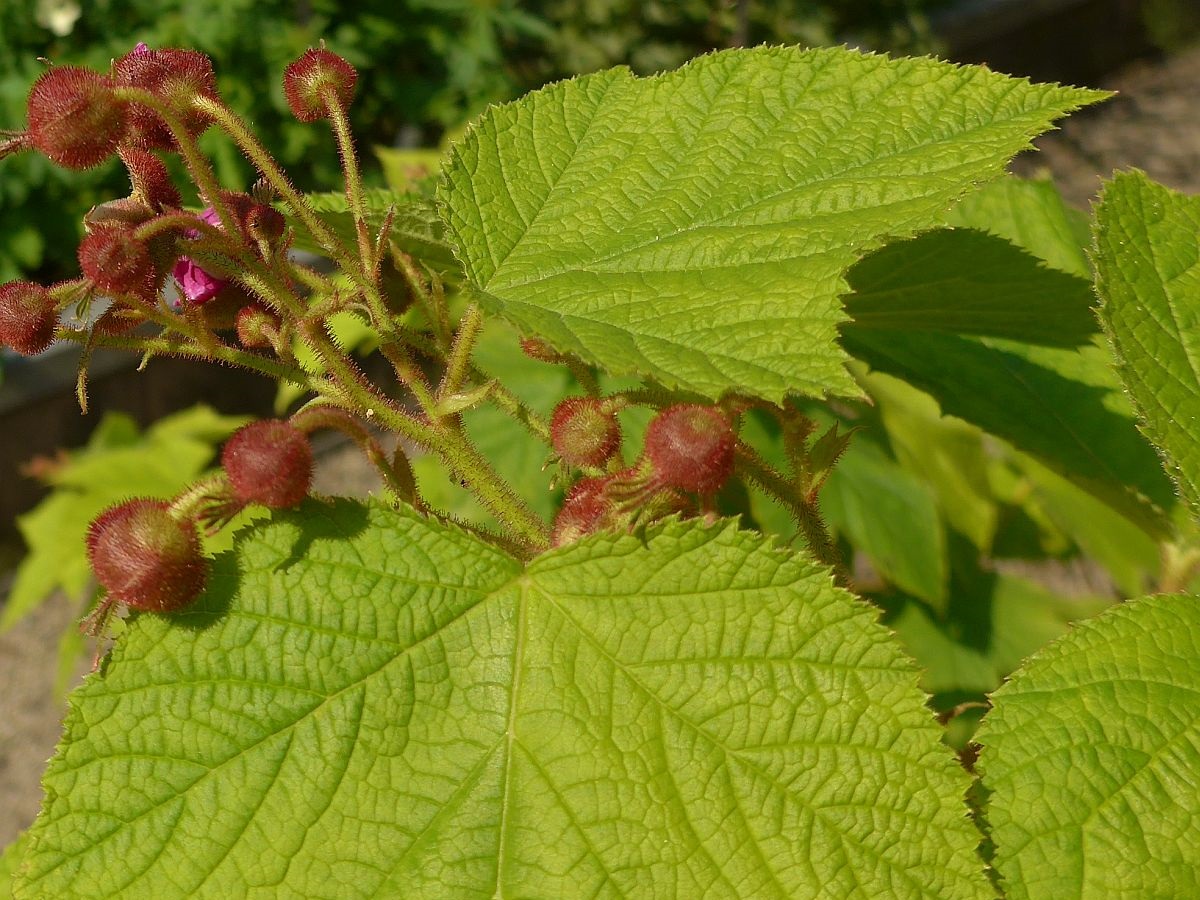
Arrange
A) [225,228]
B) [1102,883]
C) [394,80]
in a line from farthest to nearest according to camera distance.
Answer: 1. [394,80]
2. [225,228]
3. [1102,883]

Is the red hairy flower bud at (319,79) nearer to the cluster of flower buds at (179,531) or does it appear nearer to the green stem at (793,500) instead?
the cluster of flower buds at (179,531)

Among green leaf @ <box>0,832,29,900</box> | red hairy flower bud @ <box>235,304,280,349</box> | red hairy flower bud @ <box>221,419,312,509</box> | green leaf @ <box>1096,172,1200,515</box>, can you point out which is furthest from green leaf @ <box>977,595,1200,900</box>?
green leaf @ <box>0,832,29,900</box>

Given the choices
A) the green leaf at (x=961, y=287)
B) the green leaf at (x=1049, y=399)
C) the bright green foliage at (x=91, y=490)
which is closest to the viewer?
the green leaf at (x=961, y=287)

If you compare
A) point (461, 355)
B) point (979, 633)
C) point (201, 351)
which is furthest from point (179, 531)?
point (979, 633)

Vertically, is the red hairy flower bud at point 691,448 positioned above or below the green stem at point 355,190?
below

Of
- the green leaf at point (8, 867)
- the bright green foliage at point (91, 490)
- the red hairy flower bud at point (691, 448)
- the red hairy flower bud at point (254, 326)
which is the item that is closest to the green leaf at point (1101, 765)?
the red hairy flower bud at point (691, 448)

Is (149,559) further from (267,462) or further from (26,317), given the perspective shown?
(26,317)

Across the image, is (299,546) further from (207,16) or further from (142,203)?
(207,16)

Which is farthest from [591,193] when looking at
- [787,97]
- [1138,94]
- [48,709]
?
[1138,94]
